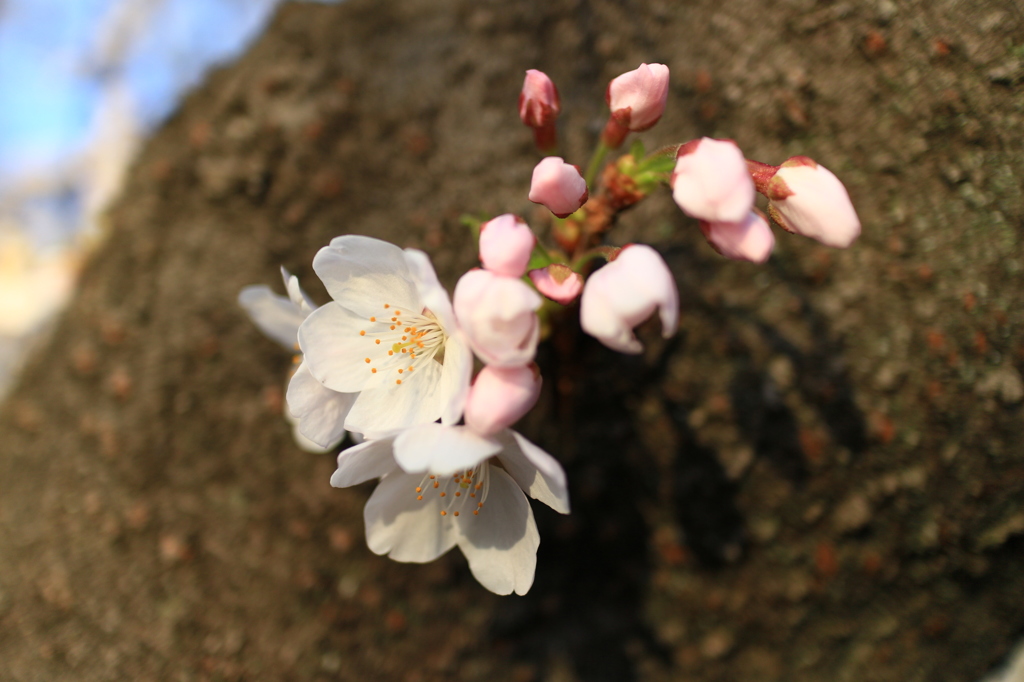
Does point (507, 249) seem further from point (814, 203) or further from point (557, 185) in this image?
point (814, 203)

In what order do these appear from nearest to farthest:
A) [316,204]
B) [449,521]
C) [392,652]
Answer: [449,521], [392,652], [316,204]

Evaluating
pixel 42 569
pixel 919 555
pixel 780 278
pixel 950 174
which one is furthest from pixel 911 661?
pixel 42 569

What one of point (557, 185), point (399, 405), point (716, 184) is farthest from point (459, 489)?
point (716, 184)

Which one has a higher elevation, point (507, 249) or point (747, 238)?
point (507, 249)

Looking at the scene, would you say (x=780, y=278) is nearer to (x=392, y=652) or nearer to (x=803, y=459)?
(x=803, y=459)

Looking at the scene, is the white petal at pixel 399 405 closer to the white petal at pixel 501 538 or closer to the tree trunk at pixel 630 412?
the white petal at pixel 501 538

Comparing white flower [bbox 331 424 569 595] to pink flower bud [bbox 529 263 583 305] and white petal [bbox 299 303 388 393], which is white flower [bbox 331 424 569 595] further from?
pink flower bud [bbox 529 263 583 305]

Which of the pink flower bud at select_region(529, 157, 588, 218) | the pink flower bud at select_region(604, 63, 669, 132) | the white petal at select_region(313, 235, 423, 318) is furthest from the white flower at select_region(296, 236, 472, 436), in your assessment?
the pink flower bud at select_region(604, 63, 669, 132)

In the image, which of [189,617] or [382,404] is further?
[189,617]
